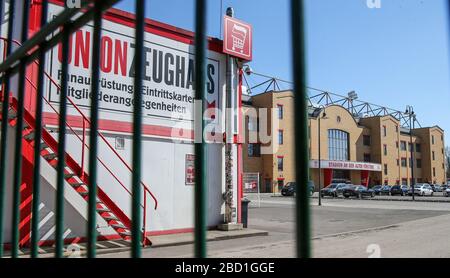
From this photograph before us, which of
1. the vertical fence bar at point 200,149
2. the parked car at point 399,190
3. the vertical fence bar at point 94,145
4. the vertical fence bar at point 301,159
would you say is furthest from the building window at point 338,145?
the vertical fence bar at point 301,159

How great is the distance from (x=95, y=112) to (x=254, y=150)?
5150 cm

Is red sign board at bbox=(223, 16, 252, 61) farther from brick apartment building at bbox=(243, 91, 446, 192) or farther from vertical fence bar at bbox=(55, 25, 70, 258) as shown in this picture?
brick apartment building at bbox=(243, 91, 446, 192)

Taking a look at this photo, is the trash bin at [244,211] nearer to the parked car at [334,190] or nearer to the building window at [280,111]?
Result: the parked car at [334,190]

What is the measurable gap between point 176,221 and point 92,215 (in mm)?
10683

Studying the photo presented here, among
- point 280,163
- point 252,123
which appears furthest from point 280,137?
point 252,123

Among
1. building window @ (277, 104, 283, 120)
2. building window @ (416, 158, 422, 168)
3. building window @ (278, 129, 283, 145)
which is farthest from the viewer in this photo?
building window @ (416, 158, 422, 168)

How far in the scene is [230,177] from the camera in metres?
13.2

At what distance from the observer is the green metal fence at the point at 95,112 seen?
3.41 feet

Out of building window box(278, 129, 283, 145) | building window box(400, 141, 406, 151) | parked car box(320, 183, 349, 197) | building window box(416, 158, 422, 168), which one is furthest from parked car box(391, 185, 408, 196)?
building window box(416, 158, 422, 168)

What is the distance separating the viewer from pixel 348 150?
65.8 m

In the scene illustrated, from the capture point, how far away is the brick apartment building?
51000mm

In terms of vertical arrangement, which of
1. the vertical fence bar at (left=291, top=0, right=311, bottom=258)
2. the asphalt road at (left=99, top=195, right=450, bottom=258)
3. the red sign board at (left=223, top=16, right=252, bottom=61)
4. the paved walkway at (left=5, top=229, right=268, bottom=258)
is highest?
the red sign board at (left=223, top=16, right=252, bottom=61)
